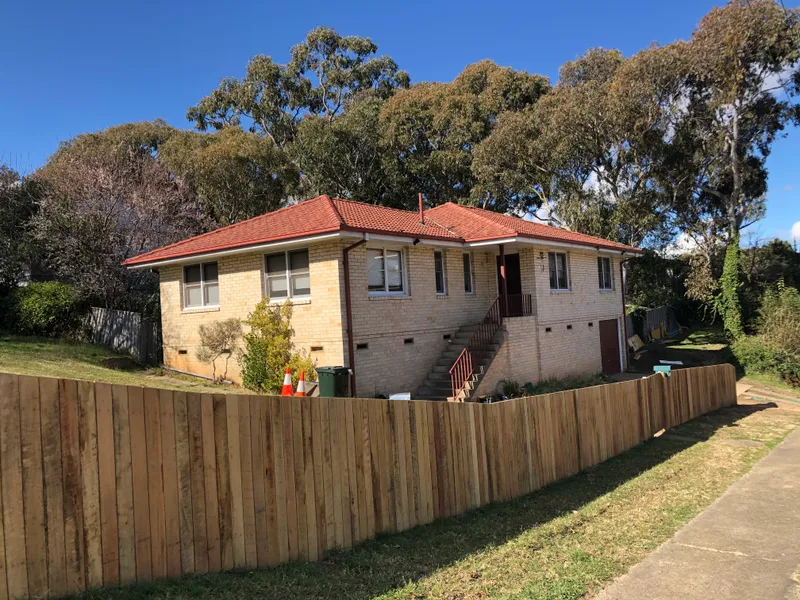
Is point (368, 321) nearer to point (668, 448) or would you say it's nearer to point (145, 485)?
point (668, 448)

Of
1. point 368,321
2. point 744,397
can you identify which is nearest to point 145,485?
point 368,321

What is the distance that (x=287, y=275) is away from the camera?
568 inches

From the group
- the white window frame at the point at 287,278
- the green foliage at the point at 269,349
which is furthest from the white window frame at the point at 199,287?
the green foliage at the point at 269,349

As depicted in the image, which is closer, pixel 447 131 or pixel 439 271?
pixel 439 271

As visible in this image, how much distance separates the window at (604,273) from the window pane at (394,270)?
10682 millimetres

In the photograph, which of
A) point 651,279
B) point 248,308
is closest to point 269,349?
point 248,308

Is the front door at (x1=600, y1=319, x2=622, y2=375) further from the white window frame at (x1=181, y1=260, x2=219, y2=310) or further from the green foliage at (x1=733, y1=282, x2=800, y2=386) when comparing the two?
the white window frame at (x1=181, y1=260, x2=219, y2=310)

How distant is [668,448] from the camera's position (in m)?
10.5

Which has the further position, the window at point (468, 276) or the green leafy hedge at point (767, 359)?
the green leafy hedge at point (767, 359)

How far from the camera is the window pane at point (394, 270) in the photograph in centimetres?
1520

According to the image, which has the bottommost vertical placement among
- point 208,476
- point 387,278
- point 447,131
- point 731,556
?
point 731,556

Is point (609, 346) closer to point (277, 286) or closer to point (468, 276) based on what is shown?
point (468, 276)

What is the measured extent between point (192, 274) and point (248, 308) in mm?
2698

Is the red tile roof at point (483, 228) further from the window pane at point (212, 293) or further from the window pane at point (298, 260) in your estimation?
the window pane at point (212, 293)
